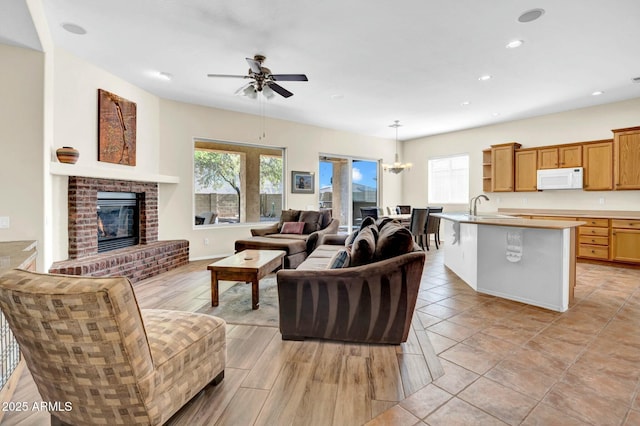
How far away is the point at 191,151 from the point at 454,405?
225 inches

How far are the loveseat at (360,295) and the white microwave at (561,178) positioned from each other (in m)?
5.17

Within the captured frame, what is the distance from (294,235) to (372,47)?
3199 mm

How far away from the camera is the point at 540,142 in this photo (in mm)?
6496

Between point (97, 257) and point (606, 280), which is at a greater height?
point (97, 257)

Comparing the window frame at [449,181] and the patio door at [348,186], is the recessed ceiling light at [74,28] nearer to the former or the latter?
the patio door at [348,186]

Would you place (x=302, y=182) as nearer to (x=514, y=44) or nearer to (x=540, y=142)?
(x=514, y=44)

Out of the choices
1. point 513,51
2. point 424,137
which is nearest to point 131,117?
point 513,51

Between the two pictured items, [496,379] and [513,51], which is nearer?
[496,379]

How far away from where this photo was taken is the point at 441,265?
5398 millimetres

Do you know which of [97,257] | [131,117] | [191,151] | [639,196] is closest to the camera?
[97,257]

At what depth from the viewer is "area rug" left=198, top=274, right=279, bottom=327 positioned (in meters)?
2.97

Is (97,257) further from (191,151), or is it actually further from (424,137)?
(424,137)

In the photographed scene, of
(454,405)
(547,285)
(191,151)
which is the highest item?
(191,151)

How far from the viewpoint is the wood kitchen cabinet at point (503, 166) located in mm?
6660
